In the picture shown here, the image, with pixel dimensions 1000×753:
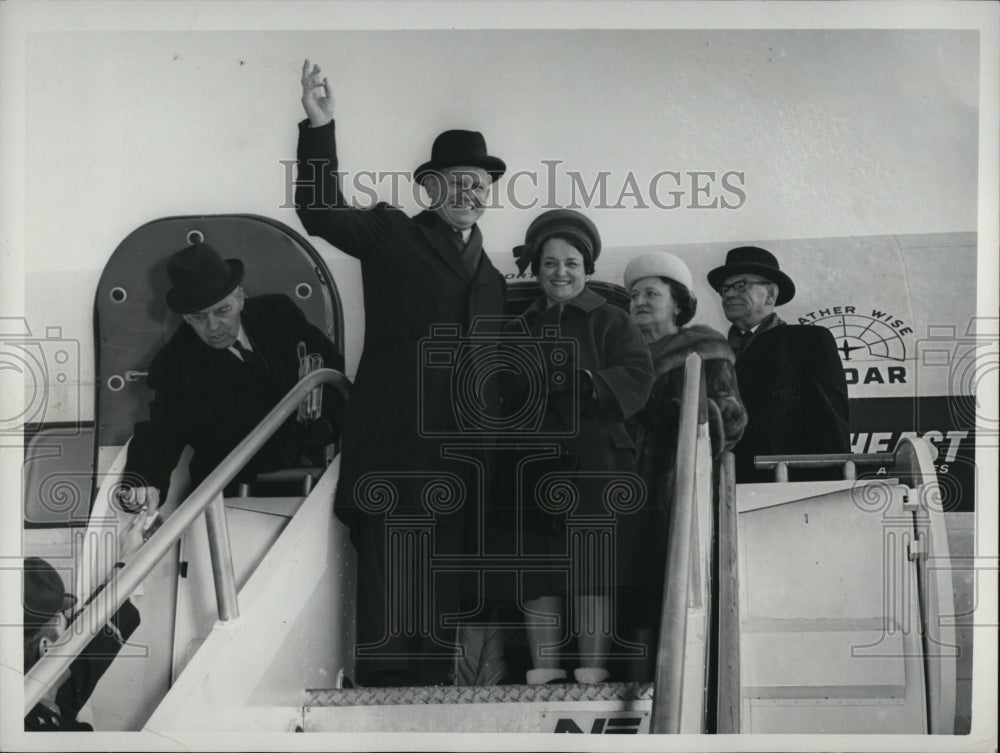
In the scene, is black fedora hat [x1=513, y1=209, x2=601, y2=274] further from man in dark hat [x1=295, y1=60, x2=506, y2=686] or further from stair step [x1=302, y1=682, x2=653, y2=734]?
stair step [x1=302, y1=682, x2=653, y2=734]

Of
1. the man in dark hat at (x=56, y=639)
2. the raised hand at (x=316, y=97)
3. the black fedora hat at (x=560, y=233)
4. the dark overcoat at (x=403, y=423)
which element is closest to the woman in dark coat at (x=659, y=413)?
the black fedora hat at (x=560, y=233)

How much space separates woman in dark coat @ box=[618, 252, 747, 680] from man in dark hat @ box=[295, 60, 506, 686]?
38 centimetres

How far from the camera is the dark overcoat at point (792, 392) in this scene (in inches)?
115

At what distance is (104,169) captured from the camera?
9.69 feet

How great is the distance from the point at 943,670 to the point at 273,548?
67.2 inches

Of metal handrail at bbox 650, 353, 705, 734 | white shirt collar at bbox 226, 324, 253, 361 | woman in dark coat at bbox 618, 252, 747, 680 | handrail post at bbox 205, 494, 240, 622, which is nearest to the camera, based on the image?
metal handrail at bbox 650, 353, 705, 734

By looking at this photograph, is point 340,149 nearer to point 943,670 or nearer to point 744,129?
point 744,129

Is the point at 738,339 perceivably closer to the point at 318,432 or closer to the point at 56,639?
the point at 318,432

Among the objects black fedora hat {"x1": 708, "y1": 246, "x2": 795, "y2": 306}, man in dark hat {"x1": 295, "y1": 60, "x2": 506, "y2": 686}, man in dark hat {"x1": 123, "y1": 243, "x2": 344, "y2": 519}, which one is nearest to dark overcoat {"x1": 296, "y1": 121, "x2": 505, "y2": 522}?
man in dark hat {"x1": 295, "y1": 60, "x2": 506, "y2": 686}

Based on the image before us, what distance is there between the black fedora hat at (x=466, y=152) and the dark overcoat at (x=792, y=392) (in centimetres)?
78

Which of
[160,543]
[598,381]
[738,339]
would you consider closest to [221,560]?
[160,543]

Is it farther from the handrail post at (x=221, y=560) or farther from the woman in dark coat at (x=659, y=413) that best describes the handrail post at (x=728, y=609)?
the handrail post at (x=221, y=560)

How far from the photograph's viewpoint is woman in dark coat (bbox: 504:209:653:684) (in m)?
2.87

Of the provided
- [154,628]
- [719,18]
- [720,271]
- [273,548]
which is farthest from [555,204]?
[154,628]
